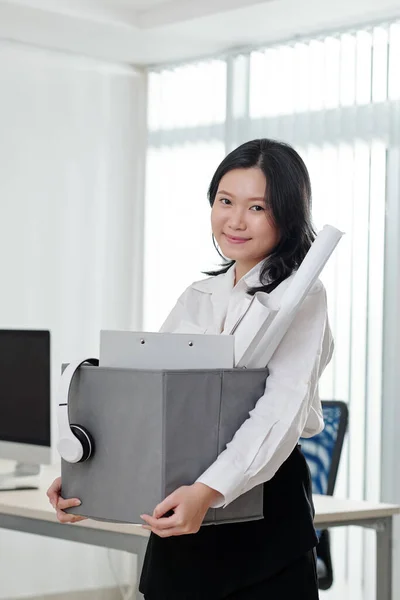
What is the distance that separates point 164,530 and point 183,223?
11.1 feet

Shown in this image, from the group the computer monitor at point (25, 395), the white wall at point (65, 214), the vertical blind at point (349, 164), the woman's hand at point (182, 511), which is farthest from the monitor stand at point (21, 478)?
the woman's hand at point (182, 511)

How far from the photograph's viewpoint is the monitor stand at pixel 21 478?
9.86 feet

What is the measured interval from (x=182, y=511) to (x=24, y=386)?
1.81m

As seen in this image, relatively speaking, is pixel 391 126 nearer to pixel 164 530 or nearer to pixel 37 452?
pixel 37 452

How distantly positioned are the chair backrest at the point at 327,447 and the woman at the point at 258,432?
1757 mm

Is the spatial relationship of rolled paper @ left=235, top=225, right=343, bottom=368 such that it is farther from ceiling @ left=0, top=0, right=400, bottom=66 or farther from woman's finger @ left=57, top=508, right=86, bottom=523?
ceiling @ left=0, top=0, right=400, bottom=66

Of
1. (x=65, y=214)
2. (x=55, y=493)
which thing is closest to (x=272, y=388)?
(x=55, y=493)

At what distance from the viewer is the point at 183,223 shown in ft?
15.5

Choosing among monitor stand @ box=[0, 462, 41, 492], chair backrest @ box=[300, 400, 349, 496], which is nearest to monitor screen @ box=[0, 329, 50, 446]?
monitor stand @ box=[0, 462, 41, 492]

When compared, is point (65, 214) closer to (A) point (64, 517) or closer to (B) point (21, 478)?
(B) point (21, 478)

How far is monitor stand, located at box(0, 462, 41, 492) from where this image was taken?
3006 millimetres

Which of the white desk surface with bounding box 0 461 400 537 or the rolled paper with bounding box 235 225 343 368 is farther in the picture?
the white desk surface with bounding box 0 461 400 537

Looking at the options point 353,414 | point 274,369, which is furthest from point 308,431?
point 353,414

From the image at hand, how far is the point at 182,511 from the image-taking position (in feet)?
4.53
